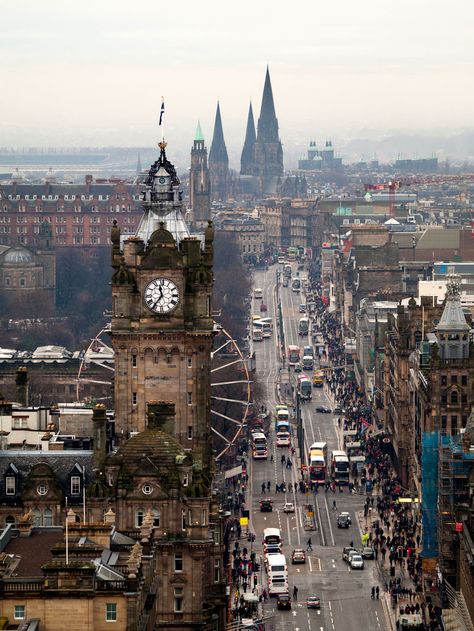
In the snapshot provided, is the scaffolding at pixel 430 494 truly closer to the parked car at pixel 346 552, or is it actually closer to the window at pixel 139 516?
the parked car at pixel 346 552

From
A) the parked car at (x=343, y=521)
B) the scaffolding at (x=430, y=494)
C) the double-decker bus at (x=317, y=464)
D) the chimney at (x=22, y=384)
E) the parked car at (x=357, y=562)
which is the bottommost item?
the double-decker bus at (x=317, y=464)

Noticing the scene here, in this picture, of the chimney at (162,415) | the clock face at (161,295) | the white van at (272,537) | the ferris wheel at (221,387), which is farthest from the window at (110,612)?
the ferris wheel at (221,387)

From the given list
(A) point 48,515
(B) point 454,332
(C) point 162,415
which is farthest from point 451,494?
(A) point 48,515

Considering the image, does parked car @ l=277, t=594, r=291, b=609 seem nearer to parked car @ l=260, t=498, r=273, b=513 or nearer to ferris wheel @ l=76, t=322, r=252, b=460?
ferris wheel @ l=76, t=322, r=252, b=460

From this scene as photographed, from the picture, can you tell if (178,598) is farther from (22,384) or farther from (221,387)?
(221,387)

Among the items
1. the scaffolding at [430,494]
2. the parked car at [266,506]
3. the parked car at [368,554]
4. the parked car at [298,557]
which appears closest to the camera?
the scaffolding at [430,494]

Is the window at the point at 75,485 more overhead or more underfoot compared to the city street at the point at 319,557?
more overhead

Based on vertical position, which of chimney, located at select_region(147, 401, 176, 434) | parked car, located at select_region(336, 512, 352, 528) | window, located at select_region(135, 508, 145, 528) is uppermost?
chimney, located at select_region(147, 401, 176, 434)

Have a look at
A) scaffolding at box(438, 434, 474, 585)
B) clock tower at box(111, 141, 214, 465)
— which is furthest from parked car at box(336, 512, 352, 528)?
clock tower at box(111, 141, 214, 465)
